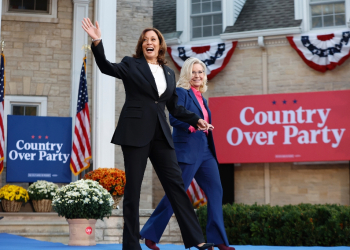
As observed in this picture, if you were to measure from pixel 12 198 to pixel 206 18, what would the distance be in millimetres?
8019

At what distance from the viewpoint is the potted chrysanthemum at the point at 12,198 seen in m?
10.5

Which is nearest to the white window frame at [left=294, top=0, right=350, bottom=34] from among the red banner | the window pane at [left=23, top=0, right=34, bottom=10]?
the red banner

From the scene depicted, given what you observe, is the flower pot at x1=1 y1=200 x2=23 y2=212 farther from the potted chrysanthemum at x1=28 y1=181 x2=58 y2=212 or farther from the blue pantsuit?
the blue pantsuit

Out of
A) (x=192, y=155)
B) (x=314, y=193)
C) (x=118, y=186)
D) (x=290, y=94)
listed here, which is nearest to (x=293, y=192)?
(x=314, y=193)

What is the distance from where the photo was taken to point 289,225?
8234 millimetres

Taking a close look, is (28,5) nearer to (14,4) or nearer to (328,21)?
(14,4)

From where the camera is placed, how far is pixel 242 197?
14344mm

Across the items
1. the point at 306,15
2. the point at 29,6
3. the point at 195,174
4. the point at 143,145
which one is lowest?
the point at 195,174

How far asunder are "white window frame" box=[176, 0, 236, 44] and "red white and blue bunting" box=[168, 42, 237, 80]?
437 millimetres

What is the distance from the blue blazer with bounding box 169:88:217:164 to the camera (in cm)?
524

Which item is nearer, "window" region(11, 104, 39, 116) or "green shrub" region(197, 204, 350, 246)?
"green shrub" region(197, 204, 350, 246)

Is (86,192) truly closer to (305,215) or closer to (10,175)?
(305,215)

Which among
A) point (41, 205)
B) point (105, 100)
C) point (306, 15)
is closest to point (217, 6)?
point (306, 15)

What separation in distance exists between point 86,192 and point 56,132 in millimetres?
5503
